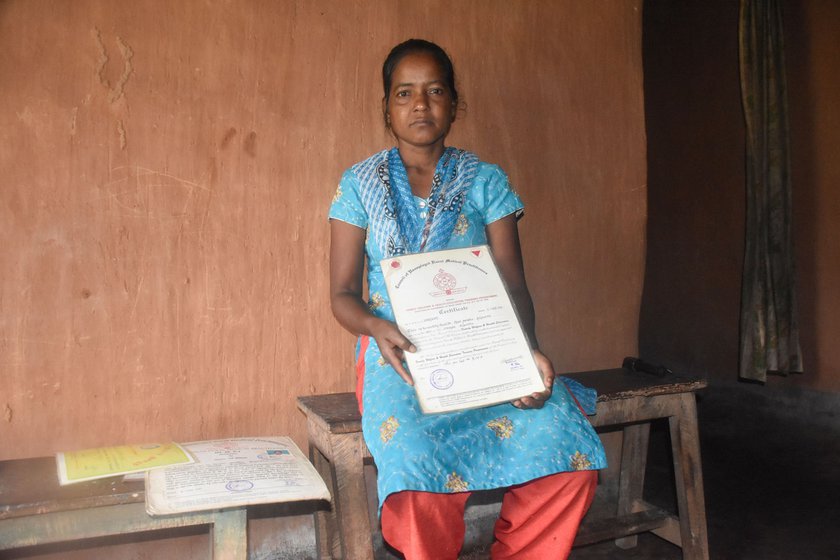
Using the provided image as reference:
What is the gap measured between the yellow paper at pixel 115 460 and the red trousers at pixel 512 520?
0.55 m

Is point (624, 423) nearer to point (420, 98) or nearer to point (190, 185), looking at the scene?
point (420, 98)

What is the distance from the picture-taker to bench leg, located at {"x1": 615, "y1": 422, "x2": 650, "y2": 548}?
8.63ft

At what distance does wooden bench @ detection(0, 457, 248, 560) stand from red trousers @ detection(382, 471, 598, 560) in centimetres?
37

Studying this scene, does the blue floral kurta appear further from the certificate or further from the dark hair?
the dark hair

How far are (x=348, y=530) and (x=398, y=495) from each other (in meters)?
0.30

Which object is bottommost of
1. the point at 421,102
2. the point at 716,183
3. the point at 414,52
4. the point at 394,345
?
the point at 394,345

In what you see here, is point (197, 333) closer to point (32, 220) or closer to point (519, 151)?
point (32, 220)

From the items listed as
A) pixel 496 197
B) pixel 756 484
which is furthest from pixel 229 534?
pixel 756 484

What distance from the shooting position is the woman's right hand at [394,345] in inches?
62.1

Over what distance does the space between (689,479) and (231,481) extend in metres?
1.62

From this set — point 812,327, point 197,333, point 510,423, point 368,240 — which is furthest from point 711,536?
point 812,327

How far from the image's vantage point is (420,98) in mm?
1931

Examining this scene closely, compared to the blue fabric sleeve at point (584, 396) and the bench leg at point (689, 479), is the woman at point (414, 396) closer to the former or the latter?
the blue fabric sleeve at point (584, 396)

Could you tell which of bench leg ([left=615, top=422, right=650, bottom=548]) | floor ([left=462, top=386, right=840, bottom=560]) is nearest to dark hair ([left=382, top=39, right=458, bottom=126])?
floor ([left=462, top=386, right=840, bottom=560])
